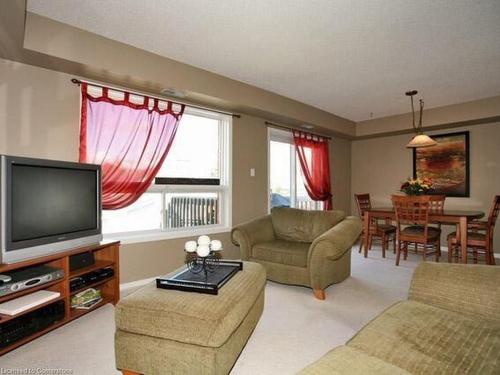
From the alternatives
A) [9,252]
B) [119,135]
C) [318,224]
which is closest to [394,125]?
[318,224]

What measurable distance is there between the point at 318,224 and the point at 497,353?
222 cm

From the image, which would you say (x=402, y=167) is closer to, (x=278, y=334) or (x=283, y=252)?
(x=283, y=252)

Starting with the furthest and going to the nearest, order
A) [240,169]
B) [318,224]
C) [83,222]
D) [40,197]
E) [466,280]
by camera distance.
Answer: [240,169], [318,224], [83,222], [40,197], [466,280]

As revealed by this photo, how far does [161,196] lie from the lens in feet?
11.0

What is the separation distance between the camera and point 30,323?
1916mm

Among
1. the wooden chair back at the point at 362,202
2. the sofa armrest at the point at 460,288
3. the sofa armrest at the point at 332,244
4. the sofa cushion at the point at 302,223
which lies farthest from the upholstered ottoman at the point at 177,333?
the wooden chair back at the point at 362,202

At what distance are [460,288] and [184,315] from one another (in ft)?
4.62

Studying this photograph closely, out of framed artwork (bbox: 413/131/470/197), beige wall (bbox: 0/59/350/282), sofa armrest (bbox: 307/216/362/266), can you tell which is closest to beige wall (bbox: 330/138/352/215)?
framed artwork (bbox: 413/131/470/197)

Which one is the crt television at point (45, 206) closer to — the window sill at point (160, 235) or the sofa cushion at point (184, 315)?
the window sill at point (160, 235)

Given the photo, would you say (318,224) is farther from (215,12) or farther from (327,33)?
(215,12)

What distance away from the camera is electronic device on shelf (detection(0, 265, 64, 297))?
5.97 feet

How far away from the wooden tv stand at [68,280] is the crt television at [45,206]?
7cm

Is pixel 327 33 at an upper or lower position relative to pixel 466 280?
upper

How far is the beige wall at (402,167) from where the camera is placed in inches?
178
